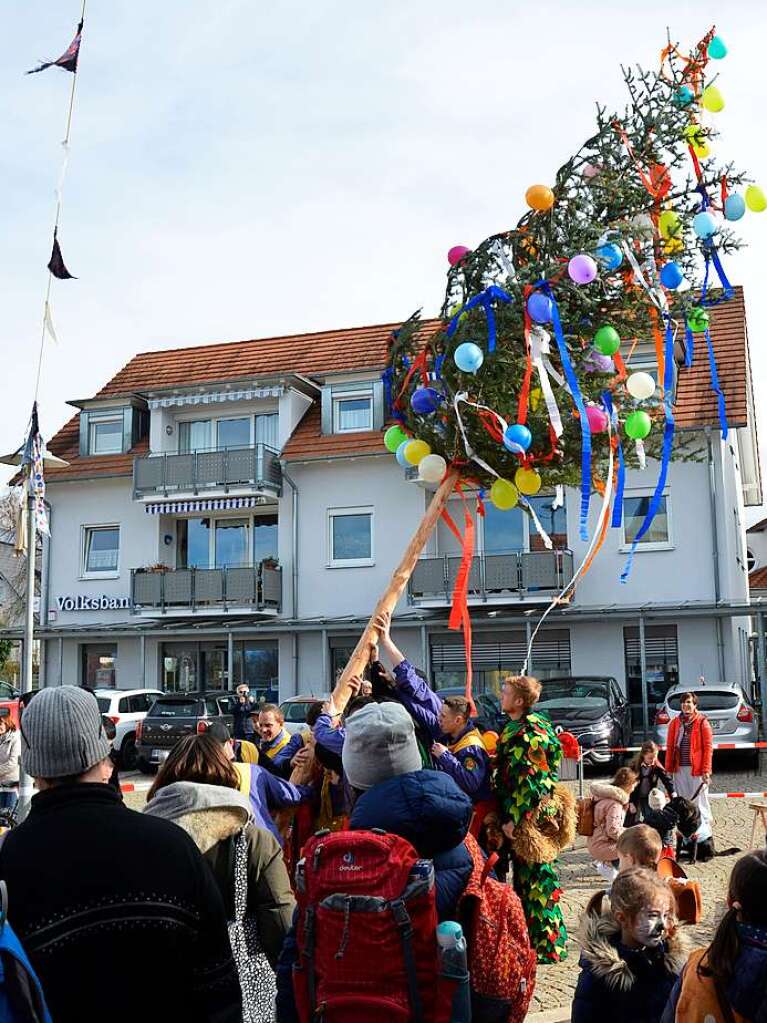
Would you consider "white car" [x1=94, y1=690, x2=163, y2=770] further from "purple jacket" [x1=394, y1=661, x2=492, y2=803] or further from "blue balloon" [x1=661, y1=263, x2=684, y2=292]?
"blue balloon" [x1=661, y1=263, x2=684, y2=292]

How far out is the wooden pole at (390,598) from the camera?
6.08m

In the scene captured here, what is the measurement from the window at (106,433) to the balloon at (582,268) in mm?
25664

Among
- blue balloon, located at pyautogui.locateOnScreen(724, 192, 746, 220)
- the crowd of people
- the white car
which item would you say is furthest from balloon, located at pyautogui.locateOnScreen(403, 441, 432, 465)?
the white car

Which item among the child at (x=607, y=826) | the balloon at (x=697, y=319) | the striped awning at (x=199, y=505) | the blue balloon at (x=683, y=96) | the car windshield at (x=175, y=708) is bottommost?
the child at (x=607, y=826)

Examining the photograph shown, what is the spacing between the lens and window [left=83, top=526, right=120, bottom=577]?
29.9m

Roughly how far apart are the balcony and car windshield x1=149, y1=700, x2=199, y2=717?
7428 mm

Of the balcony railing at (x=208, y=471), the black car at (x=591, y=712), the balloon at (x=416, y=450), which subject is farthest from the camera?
the balcony railing at (x=208, y=471)

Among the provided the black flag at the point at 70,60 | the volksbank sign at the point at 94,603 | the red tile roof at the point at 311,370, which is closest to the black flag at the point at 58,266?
the black flag at the point at 70,60

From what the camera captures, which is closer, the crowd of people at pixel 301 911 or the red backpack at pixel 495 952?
the crowd of people at pixel 301 911

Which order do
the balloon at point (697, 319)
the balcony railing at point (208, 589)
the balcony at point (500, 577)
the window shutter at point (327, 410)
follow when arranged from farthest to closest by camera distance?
the window shutter at point (327, 410), the balcony railing at point (208, 589), the balcony at point (500, 577), the balloon at point (697, 319)

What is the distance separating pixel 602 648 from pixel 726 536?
3.90 meters

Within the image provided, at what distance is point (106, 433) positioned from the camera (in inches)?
1226

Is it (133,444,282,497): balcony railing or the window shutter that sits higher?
the window shutter

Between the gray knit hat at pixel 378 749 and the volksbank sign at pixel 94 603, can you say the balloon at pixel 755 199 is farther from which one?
the volksbank sign at pixel 94 603
